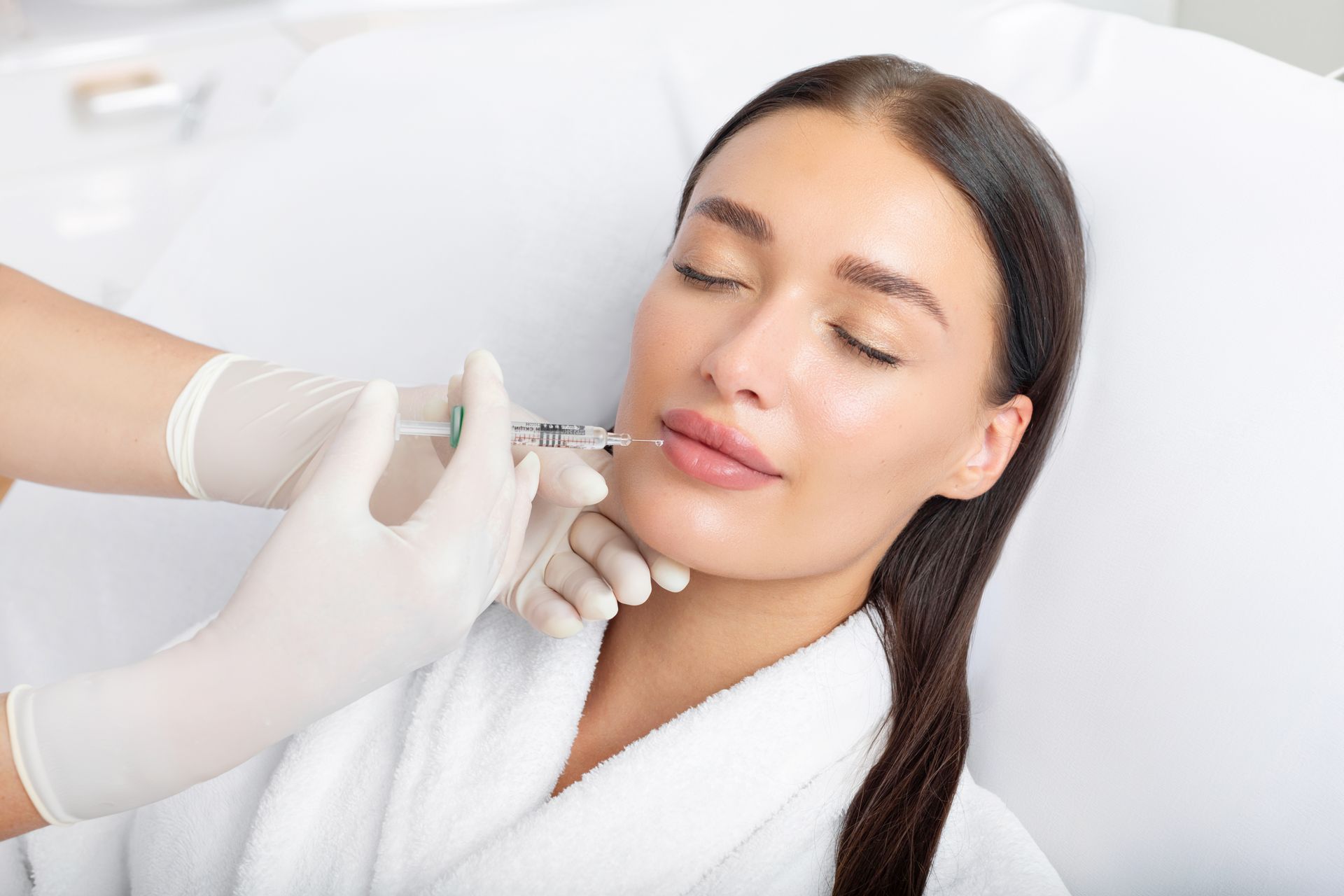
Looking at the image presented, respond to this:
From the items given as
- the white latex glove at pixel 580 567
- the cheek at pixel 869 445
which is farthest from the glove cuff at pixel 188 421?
the cheek at pixel 869 445

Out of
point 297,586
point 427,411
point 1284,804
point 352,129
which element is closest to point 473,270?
point 352,129

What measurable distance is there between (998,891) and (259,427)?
3.68ft

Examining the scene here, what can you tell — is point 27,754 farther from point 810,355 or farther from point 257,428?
point 810,355

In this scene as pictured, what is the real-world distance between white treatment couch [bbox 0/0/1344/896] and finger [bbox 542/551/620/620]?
497mm

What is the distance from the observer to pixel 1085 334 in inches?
61.2

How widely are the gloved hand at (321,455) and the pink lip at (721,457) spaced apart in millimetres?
185

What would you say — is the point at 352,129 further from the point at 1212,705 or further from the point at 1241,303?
the point at 1212,705

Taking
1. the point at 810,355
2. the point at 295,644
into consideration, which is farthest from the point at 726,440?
the point at 295,644

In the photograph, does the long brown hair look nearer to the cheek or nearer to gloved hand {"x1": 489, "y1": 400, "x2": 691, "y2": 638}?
the cheek

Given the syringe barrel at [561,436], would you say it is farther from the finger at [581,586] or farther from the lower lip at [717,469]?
the finger at [581,586]

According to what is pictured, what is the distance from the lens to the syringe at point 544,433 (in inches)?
45.1

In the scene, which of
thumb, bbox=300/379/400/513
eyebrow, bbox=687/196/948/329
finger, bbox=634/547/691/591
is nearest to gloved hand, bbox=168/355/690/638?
finger, bbox=634/547/691/591

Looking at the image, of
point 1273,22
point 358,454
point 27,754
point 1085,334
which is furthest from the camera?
point 1273,22

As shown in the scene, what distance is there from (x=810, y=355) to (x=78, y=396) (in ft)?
3.18
